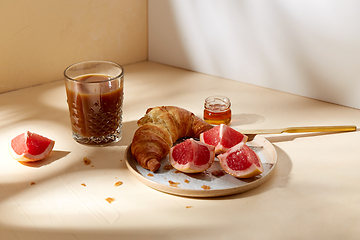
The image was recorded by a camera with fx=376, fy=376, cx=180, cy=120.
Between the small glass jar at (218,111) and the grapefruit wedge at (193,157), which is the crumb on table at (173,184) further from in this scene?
the small glass jar at (218,111)

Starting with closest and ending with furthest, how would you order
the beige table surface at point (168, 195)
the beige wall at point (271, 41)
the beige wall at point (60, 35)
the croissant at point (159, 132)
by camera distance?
the beige table surface at point (168, 195)
the croissant at point (159, 132)
the beige wall at point (271, 41)
the beige wall at point (60, 35)

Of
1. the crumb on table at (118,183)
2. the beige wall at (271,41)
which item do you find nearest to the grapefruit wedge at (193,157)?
the crumb on table at (118,183)

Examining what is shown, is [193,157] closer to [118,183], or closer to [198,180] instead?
[198,180]

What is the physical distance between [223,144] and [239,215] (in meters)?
0.28

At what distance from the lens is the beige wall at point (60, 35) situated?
1.70 m

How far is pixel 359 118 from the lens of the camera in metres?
1.53

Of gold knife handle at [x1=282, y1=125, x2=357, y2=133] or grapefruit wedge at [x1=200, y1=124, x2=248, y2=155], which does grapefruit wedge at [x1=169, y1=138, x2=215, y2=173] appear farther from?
gold knife handle at [x1=282, y1=125, x2=357, y2=133]

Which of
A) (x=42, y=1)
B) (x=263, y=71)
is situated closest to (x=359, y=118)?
(x=263, y=71)

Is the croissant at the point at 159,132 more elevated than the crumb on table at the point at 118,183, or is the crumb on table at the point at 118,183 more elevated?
the croissant at the point at 159,132

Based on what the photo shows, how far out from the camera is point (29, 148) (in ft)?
3.75

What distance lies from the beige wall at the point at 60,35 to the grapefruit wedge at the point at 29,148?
699 millimetres

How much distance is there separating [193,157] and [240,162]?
0.44 feet

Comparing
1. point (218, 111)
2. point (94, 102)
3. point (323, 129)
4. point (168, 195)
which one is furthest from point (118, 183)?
point (323, 129)

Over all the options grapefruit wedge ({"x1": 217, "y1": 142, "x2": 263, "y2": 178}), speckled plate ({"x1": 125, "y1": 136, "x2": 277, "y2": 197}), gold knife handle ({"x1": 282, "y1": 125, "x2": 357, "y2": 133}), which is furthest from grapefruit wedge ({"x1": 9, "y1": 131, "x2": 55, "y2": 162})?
gold knife handle ({"x1": 282, "y1": 125, "x2": 357, "y2": 133})
